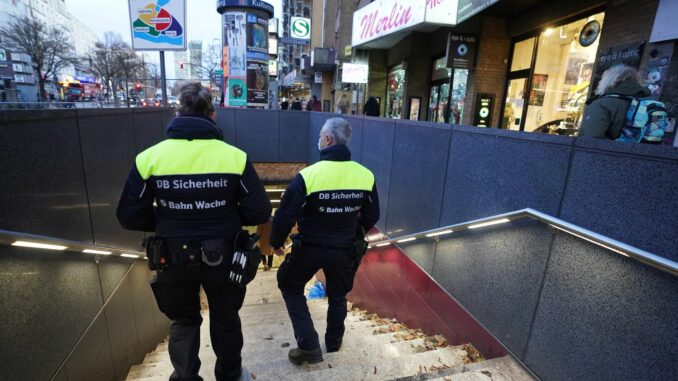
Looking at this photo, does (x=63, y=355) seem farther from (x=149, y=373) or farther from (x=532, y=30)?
(x=532, y=30)

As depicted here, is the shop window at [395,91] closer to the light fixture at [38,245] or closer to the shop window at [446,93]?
the shop window at [446,93]

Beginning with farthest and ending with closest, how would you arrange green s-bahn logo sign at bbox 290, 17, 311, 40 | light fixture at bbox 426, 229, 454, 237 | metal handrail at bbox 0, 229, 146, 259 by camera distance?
green s-bahn logo sign at bbox 290, 17, 311, 40 → light fixture at bbox 426, 229, 454, 237 → metal handrail at bbox 0, 229, 146, 259

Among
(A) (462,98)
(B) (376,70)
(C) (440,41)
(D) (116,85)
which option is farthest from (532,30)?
(D) (116,85)

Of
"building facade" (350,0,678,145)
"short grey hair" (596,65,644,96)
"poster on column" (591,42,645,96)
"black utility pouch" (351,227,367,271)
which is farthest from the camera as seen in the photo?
"poster on column" (591,42,645,96)

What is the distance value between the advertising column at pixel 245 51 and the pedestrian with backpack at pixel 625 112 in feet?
36.1

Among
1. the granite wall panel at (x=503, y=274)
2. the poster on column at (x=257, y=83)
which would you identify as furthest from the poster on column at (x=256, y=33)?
the granite wall panel at (x=503, y=274)

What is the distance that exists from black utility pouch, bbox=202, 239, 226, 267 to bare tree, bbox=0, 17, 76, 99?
7117mm

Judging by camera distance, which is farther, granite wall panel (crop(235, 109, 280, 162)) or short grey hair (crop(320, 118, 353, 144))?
granite wall panel (crop(235, 109, 280, 162))

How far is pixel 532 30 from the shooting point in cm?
774

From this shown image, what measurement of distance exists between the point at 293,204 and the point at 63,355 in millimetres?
1725

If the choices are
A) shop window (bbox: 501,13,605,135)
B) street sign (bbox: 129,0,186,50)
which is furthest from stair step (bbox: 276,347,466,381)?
shop window (bbox: 501,13,605,135)

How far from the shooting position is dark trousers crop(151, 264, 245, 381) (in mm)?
2367

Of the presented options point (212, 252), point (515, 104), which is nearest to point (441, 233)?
point (212, 252)

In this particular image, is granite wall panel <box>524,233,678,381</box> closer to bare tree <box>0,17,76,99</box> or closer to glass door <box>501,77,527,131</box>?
glass door <box>501,77,527,131</box>
